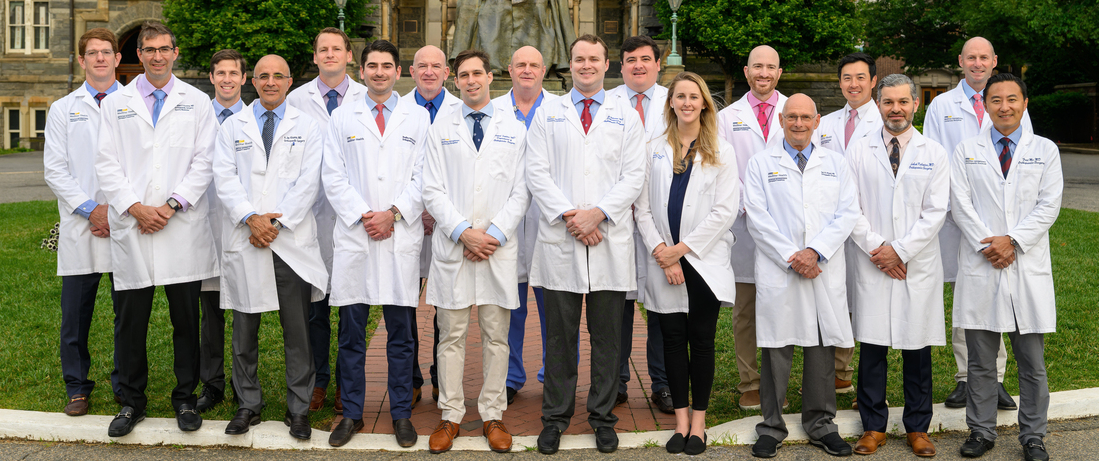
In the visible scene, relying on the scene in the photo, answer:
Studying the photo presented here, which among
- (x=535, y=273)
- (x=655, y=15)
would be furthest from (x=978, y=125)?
(x=655, y=15)

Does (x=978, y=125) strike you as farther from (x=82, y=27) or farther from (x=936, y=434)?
(x=82, y=27)

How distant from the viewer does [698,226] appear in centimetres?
509

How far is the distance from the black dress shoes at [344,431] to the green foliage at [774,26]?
2254cm

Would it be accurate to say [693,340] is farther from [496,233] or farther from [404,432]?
[404,432]

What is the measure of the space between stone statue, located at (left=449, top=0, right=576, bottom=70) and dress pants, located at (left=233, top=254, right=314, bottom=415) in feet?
34.8

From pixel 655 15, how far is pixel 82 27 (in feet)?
77.6

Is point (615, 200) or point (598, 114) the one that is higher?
point (598, 114)

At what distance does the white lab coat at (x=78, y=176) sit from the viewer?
18.1ft

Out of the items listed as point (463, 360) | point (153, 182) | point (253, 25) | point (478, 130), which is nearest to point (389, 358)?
point (463, 360)

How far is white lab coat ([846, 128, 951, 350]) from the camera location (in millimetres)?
5023

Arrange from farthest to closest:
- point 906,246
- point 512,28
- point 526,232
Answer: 1. point 512,28
2. point 526,232
3. point 906,246

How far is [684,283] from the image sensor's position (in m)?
5.14

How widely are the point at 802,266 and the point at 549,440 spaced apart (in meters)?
1.77

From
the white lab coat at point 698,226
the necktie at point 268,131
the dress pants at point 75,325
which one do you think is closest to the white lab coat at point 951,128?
the white lab coat at point 698,226
